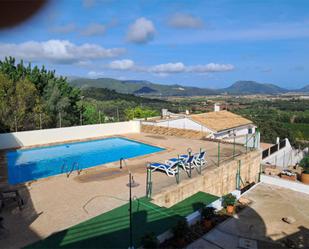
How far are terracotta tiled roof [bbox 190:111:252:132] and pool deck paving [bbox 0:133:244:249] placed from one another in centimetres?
792

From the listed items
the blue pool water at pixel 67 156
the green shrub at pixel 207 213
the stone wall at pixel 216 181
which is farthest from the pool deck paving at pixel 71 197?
the blue pool water at pixel 67 156

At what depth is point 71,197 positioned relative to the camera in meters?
8.69

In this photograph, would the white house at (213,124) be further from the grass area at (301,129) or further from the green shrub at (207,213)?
the grass area at (301,129)

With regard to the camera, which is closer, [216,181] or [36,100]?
[216,181]

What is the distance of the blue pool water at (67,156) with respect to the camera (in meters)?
13.3

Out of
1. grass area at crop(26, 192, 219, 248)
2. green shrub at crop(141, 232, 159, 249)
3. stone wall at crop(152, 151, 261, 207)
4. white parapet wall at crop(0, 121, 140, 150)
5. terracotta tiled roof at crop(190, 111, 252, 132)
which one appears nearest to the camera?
green shrub at crop(141, 232, 159, 249)

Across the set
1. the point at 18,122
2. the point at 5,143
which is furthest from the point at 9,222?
the point at 18,122

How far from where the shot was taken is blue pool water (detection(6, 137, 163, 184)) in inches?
523

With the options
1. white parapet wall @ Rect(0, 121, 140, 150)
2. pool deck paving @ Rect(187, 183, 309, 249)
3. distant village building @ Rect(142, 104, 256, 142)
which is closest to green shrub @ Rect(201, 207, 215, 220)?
pool deck paving @ Rect(187, 183, 309, 249)

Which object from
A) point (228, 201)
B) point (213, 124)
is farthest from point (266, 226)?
point (213, 124)

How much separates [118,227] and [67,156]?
10.2 m

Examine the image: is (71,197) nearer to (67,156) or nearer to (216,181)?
(216,181)

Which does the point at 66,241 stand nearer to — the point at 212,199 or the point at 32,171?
the point at 212,199

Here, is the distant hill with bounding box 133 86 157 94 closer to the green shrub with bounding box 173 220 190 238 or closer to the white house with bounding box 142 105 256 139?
the white house with bounding box 142 105 256 139
